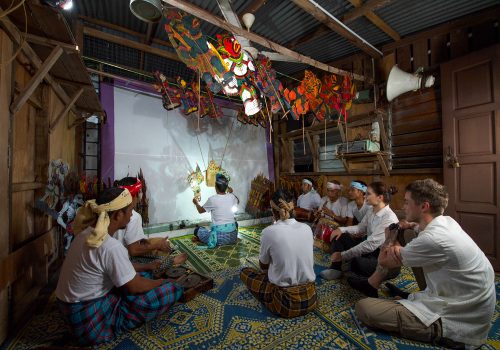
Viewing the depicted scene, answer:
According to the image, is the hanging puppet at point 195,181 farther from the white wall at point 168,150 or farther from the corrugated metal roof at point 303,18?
the corrugated metal roof at point 303,18

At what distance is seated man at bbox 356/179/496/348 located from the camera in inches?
78.5

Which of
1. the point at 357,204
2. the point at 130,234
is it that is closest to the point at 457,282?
the point at 357,204

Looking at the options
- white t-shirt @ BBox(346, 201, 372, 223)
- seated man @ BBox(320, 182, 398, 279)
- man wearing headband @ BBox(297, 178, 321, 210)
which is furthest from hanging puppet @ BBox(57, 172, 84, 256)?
man wearing headband @ BBox(297, 178, 321, 210)

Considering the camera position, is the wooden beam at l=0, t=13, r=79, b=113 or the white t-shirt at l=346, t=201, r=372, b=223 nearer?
the wooden beam at l=0, t=13, r=79, b=113

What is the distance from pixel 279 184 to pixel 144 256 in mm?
5748

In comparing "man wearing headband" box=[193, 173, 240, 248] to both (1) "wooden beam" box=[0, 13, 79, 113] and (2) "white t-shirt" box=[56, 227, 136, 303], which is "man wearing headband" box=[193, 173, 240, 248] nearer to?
(2) "white t-shirt" box=[56, 227, 136, 303]

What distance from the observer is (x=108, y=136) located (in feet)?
18.4

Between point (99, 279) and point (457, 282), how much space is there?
3.23 meters

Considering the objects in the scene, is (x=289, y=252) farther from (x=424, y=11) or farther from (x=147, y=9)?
(x=424, y=11)

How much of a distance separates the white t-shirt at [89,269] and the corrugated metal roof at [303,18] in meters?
4.44

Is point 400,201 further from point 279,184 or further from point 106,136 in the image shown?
point 106,136

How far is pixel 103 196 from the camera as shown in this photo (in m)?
2.15

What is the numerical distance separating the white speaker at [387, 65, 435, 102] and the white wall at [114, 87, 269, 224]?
4582 mm

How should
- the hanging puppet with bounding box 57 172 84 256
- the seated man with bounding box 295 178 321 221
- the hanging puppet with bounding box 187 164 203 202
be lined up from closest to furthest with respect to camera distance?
the hanging puppet with bounding box 57 172 84 256 → the seated man with bounding box 295 178 321 221 → the hanging puppet with bounding box 187 164 203 202
